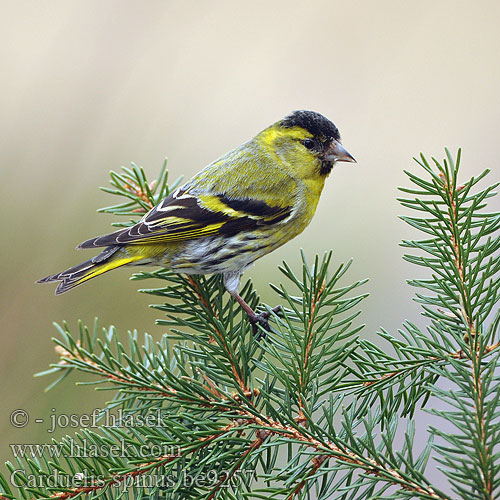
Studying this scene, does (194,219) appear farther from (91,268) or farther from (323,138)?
(323,138)

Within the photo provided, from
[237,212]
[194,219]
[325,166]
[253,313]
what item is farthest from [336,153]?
[253,313]

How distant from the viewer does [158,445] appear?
0.83 metres

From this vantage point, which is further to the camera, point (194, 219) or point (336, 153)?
point (336, 153)

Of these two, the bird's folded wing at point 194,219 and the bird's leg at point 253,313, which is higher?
the bird's folded wing at point 194,219

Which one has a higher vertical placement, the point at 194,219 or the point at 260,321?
the point at 194,219

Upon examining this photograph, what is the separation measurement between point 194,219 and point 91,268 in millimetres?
286

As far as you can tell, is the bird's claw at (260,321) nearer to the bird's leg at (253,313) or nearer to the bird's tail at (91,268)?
the bird's leg at (253,313)

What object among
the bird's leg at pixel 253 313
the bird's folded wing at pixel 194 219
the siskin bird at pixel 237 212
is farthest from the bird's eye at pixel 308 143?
the bird's leg at pixel 253 313

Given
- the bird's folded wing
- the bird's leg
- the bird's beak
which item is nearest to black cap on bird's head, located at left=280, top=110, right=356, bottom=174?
the bird's beak

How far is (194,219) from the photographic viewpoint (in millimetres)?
1479

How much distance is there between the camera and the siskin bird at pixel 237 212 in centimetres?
135

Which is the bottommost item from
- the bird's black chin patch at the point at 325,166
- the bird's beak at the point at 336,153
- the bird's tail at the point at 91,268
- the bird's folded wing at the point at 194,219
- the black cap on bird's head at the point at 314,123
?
the bird's tail at the point at 91,268

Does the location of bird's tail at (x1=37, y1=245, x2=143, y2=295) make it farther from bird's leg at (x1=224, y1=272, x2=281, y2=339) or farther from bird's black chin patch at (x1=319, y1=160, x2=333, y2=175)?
bird's black chin patch at (x1=319, y1=160, x2=333, y2=175)

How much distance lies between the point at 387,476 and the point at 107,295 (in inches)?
46.4
